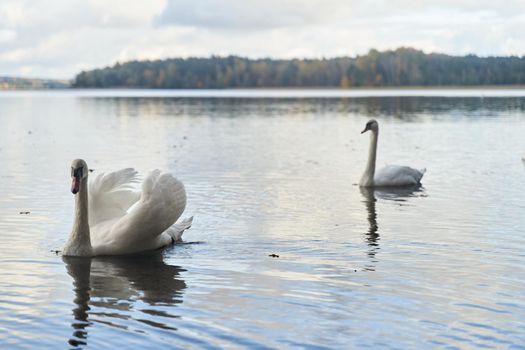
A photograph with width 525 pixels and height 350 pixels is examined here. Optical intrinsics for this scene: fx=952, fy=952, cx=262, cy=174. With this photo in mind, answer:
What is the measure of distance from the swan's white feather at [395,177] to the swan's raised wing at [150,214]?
8138 millimetres

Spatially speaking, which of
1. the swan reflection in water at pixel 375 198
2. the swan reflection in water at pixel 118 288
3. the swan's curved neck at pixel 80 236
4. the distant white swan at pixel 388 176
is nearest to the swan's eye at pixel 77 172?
the swan's curved neck at pixel 80 236

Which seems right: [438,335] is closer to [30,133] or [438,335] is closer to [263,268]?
[263,268]

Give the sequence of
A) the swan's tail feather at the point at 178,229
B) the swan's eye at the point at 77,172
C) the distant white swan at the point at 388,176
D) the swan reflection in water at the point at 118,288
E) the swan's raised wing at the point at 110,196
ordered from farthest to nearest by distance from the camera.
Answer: the distant white swan at the point at 388,176 < the swan's tail feather at the point at 178,229 < the swan's raised wing at the point at 110,196 < the swan's eye at the point at 77,172 < the swan reflection in water at the point at 118,288

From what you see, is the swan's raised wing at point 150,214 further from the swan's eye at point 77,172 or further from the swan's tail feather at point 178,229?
the swan's eye at point 77,172

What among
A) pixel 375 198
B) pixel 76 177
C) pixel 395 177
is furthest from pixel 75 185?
pixel 395 177

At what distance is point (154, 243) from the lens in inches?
481

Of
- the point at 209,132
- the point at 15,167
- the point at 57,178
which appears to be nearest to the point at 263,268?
the point at 57,178

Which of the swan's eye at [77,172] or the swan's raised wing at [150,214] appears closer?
the swan's raised wing at [150,214]

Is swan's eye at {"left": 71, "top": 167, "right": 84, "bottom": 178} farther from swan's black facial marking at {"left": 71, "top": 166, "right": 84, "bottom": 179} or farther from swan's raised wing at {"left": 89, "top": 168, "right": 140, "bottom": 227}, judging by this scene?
swan's raised wing at {"left": 89, "top": 168, "right": 140, "bottom": 227}

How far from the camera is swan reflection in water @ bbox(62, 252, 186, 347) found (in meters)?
8.87

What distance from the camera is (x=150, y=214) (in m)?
11.4

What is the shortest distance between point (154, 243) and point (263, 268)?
5.99ft

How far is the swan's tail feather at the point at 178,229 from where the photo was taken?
12711mm

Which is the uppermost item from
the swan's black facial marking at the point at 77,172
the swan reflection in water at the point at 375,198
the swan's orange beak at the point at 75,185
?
the swan's black facial marking at the point at 77,172
